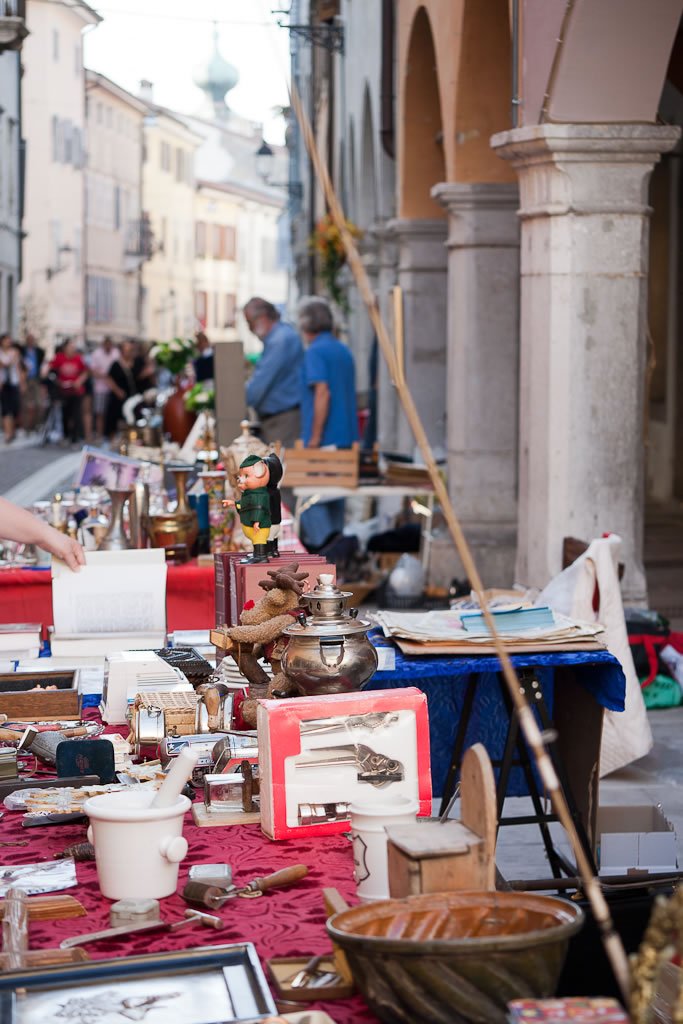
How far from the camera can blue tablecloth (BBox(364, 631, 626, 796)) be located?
4.11 metres

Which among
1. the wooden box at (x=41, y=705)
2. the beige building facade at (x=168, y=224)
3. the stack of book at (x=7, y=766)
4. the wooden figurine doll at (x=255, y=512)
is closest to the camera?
the stack of book at (x=7, y=766)

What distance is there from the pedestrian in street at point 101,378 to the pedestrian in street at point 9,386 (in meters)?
1.24

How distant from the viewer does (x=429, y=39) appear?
1202 centimetres

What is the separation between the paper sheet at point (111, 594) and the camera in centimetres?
418

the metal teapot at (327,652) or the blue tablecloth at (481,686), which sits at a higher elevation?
the metal teapot at (327,652)

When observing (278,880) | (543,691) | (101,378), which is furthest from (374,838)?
(101,378)

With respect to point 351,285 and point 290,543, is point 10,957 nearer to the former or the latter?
point 290,543

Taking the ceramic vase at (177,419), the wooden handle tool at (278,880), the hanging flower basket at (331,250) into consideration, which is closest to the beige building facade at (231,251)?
the hanging flower basket at (331,250)

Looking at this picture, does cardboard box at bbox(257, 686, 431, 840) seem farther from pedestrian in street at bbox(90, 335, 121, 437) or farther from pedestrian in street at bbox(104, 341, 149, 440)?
pedestrian in street at bbox(90, 335, 121, 437)

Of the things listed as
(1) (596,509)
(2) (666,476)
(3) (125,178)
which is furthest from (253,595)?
(3) (125,178)

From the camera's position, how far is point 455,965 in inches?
71.9

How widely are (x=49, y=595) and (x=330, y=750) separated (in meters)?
2.84

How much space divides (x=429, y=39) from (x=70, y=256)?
43388 mm

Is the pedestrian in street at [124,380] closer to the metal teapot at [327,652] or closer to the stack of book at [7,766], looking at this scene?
the stack of book at [7,766]
